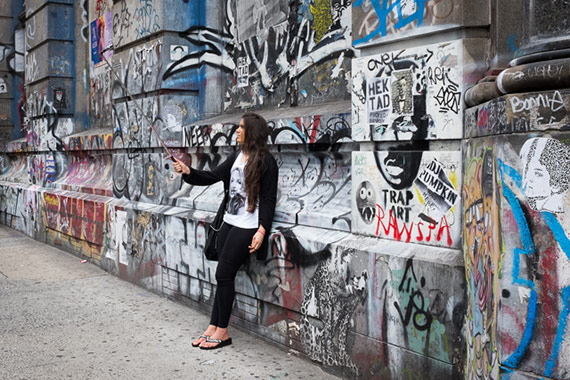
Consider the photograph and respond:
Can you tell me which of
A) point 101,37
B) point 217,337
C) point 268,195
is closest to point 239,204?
point 268,195

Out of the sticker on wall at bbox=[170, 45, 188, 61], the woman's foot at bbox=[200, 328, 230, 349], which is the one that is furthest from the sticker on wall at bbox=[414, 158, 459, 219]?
the sticker on wall at bbox=[170, 45, 188, 61]

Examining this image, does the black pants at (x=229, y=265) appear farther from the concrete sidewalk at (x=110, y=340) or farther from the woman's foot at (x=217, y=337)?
the concrete sidewalk at (x=110, y=340)

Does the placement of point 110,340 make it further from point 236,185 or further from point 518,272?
point 518,272

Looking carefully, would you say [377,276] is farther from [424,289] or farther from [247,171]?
[247,171]

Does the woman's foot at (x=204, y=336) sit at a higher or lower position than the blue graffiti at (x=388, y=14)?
lower

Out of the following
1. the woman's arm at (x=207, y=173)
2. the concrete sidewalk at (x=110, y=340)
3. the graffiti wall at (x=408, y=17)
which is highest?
the graffiti wall at (x=408, y=17)

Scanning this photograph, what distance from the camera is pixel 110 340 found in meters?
4.92

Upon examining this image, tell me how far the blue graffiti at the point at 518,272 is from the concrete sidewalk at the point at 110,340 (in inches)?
68.0

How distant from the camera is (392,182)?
3.89 m

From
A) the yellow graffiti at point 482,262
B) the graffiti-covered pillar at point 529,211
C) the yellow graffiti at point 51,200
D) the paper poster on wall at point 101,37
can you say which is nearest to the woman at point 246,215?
the yellow graffiti at point 482,262

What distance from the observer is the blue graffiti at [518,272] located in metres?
2.61

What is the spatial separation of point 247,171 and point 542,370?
259 centimetres

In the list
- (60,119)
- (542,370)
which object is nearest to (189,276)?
(542,370)

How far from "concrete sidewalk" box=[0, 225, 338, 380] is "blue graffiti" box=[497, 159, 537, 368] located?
1728mm
